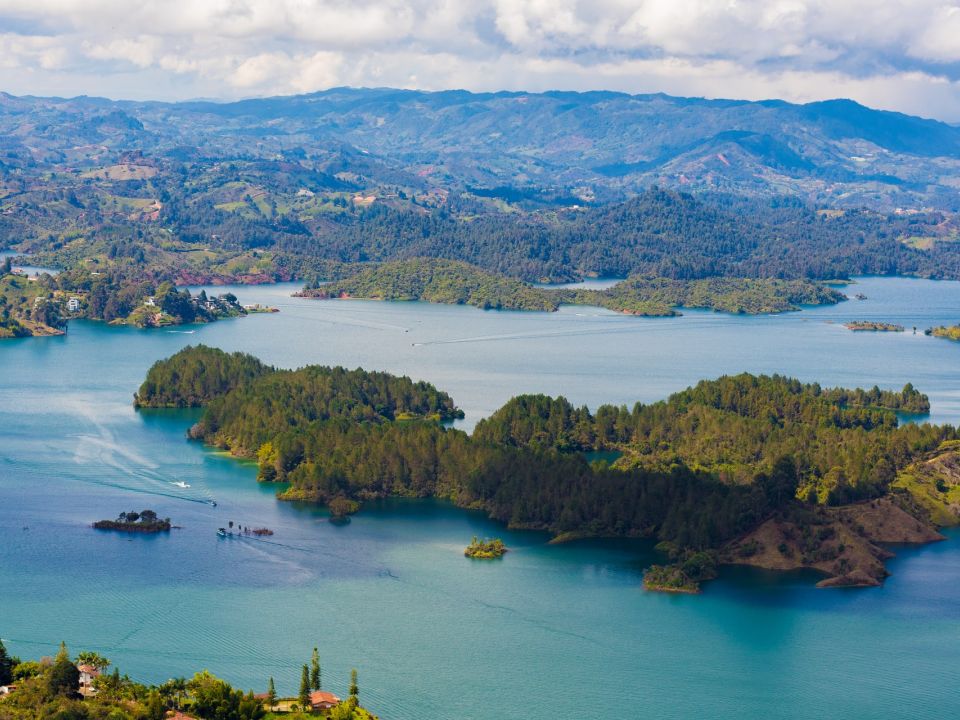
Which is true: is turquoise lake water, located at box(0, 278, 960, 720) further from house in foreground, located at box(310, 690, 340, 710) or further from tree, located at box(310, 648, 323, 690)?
house in foreground, located at box(310, 690, 340, 710)

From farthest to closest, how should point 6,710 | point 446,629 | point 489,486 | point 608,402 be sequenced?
point 608,402 → point 489,486 → point 446,629 → point 6,710

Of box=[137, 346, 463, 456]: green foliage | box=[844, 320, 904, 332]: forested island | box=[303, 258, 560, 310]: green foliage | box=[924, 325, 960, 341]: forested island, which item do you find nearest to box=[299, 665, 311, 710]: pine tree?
box=[137, 346, 463, 456]: green foliage

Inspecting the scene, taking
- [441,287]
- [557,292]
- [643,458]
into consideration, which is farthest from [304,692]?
[441,287]

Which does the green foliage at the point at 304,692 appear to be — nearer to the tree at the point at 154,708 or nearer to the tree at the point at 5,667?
the tree at the point at 154,708

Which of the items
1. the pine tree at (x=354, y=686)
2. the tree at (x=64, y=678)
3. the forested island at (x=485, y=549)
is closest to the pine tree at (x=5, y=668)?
the tree at (x=64, y=678)

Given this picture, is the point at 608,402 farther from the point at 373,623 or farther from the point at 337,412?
the point at 373,623

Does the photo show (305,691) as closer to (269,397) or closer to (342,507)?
(342,507)

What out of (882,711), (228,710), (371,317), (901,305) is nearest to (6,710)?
(228,710)
